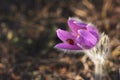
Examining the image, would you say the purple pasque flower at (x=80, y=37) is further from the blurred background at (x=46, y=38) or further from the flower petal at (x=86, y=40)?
the blurred background at (x=46, y=38)

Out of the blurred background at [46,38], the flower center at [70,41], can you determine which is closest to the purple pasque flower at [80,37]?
the flower center at [70,41]

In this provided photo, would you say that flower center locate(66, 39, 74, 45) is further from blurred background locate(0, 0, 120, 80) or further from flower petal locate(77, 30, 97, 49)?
blurred background locate(0, 0, 120, 80)

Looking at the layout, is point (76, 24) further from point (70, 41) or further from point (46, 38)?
point (46, 38)

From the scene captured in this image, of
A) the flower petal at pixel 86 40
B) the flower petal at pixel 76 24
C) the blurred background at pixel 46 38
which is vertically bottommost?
the flower petal at pixel 86 40

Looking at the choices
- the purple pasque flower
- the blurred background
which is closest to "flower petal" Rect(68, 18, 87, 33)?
the purple pasque flower

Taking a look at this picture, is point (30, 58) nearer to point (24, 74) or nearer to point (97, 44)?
point (24, 74)

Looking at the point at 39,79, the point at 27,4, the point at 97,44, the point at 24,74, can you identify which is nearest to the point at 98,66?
the point at 97,44
